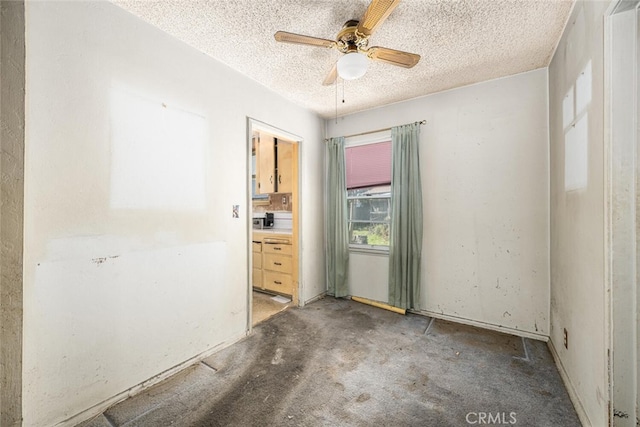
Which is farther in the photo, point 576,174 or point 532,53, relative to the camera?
point 532,53

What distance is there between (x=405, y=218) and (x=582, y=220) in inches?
64.9

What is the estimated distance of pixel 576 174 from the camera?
1.76 meters

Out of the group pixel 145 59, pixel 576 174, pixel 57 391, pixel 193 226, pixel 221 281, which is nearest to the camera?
pixel 57 391

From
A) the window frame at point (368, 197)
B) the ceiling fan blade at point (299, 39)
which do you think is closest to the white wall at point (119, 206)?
the ceiling fan blade at point (299, 39)

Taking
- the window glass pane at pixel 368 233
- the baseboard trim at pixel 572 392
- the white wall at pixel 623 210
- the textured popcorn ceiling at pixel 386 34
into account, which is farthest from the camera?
the window glass pane at pixel 368 233

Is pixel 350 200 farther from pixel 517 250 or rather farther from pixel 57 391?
pixel 57 391

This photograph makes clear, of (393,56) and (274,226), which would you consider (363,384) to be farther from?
(274,226)

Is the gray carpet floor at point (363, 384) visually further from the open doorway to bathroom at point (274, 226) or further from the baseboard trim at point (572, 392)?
the open doorway to bathroom at point (274, 226)

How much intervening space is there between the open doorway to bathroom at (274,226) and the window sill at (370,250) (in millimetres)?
814

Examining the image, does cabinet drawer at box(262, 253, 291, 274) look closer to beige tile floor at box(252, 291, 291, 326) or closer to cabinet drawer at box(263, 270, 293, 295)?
cabinet drawer at box(263, 270, 293, 295)

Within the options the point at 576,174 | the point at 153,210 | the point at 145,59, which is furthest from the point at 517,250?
the point at 145,59

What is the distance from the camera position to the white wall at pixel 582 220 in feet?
4.56

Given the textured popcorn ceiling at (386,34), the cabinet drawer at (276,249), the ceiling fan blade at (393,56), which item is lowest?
the cabinet drawer at (276,249)

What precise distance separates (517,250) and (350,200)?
2.00 meters
